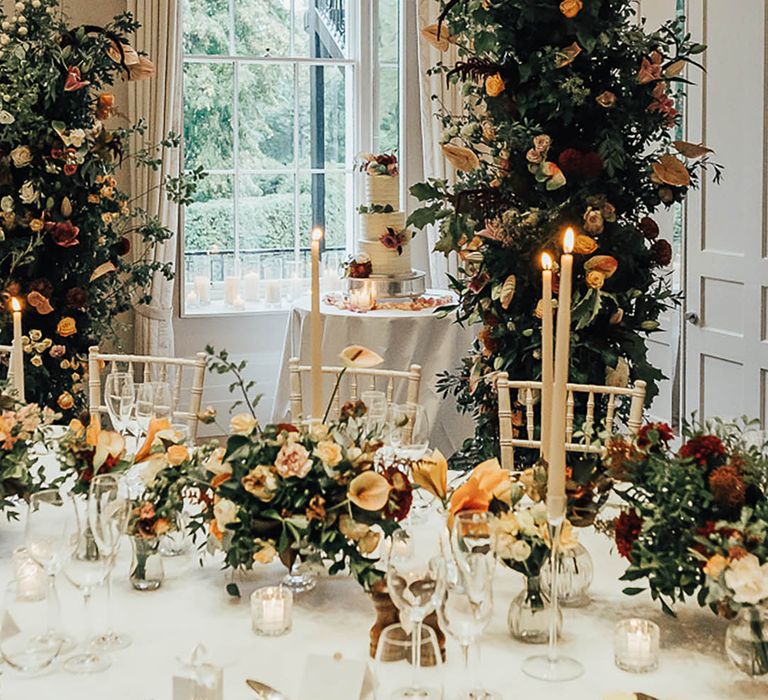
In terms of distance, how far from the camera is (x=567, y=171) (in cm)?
345

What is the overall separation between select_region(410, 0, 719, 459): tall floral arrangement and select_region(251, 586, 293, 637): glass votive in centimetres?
191

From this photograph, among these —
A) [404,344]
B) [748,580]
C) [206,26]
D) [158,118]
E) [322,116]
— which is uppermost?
[206,26]

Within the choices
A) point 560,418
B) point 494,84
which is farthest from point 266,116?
point 560,418

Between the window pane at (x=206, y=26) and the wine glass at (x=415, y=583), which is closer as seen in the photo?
the wine glass at (x=415, y=583)

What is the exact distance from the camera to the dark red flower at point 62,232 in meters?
4.48

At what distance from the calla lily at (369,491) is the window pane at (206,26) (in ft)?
15.8

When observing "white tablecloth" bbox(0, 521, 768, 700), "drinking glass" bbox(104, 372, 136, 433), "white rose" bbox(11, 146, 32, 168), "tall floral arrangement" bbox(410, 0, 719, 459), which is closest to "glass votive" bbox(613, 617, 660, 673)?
"white tablecloth" bbox(0, 521, 768, 700)

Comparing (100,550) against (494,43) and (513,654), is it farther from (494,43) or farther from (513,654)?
(494,43)

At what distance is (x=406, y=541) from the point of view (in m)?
1.47

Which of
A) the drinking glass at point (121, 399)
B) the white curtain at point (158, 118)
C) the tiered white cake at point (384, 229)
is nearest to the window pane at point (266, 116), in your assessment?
the white curtain at point (158, 118)

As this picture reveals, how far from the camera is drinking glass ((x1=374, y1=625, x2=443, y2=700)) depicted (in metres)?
1.46

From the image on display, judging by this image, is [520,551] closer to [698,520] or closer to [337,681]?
[698,520]

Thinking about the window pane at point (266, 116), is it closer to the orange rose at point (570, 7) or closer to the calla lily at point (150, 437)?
the orange rose at point (570, 7)

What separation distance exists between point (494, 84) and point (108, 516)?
2.20m
